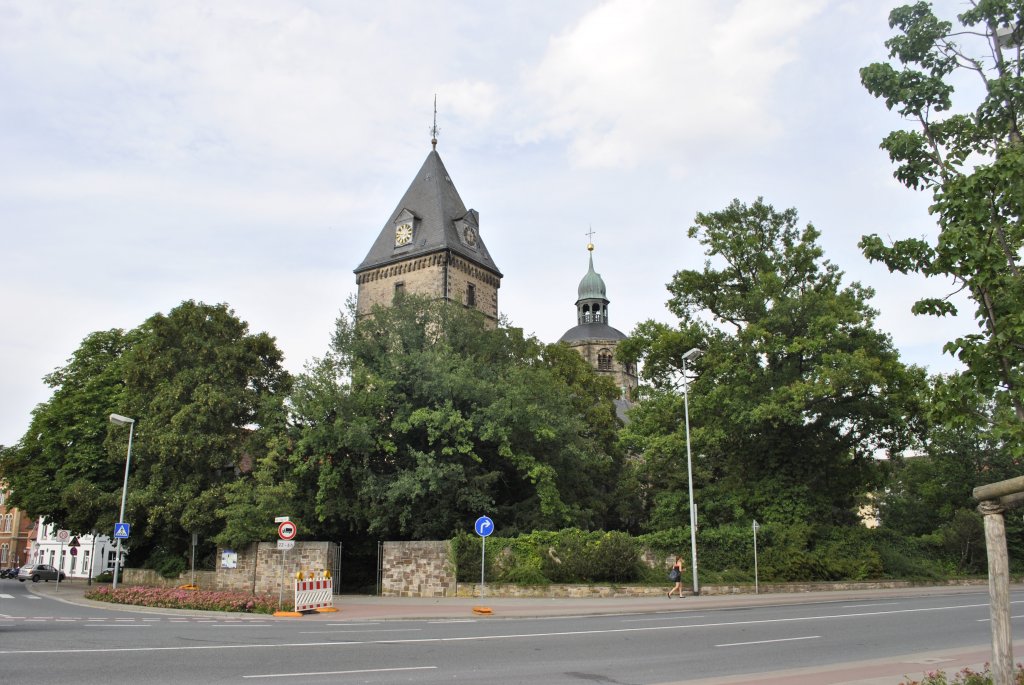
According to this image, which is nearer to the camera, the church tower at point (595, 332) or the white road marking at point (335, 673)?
the white road marking at point (335, 673)

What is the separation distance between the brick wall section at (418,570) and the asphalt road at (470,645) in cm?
658

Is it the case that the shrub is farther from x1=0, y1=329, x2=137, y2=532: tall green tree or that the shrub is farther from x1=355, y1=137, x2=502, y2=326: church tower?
x1=355, y1=137, x2=502, y2=326: church tower

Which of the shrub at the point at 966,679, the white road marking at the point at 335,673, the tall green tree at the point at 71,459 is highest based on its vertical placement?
the tall green tree at the point at 71,459

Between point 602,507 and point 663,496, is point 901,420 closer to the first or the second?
point 663,496

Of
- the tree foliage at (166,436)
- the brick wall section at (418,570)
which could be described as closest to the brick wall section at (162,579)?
the tree foliage at (166,436)

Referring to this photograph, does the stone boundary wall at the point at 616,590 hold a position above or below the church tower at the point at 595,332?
below

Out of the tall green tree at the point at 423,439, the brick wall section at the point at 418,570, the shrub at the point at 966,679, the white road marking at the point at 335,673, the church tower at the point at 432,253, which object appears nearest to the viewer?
the shrub at the point at 966,679

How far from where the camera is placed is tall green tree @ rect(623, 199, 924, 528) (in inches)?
1096

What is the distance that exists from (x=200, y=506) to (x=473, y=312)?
44.7 feet

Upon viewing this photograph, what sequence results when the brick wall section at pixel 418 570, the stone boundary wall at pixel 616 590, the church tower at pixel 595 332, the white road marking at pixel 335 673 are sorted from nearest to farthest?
the white road marking at pixel 335 673 → the stone boundary wall at pixel 616 590 → the brick wall section at pixel 418 570 → the church tower at pixel 595 332

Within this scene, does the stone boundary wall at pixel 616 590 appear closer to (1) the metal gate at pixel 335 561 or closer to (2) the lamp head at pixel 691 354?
(1) the metal gate at pixel 335 561

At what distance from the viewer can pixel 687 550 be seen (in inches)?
1086

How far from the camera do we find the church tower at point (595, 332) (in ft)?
317

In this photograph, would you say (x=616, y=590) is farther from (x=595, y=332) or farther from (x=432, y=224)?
(x=595, y=332)
